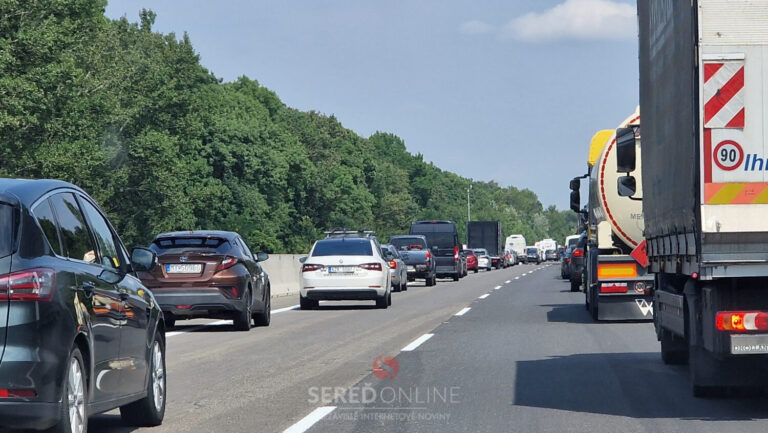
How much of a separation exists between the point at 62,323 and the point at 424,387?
5285 mm

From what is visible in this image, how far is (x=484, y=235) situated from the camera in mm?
84625

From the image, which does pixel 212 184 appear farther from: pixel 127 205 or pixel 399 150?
pixel 399 150

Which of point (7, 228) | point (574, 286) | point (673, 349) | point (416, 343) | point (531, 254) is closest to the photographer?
point (7, 228)

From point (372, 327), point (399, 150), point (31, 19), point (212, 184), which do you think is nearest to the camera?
point (372, 327)

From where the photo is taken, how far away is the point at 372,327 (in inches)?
811

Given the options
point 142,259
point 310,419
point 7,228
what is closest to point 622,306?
point 310,419

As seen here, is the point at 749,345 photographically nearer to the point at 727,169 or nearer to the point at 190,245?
the point at 727,169

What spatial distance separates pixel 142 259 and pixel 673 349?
22.0 feet

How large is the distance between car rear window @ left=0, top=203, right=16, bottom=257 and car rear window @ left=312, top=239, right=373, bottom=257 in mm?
20068

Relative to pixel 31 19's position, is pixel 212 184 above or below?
below

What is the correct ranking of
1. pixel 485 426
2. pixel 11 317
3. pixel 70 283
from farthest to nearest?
pixel 485 426, pixel 70 283, pixel 11 317

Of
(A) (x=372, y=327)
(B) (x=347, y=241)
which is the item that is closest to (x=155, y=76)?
(B) (x=347, y=241)

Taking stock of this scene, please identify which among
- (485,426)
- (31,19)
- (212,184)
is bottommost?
(485,426)

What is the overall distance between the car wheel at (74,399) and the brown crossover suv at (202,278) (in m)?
11.9
